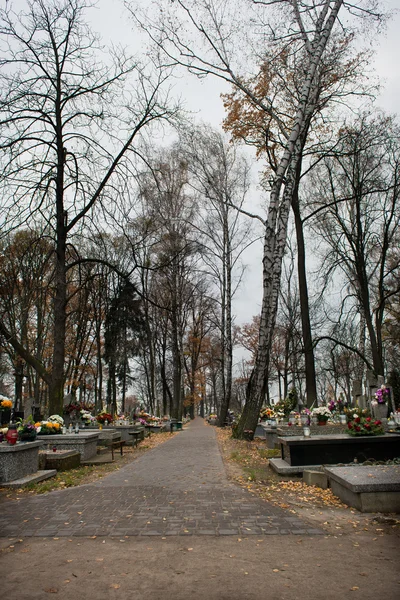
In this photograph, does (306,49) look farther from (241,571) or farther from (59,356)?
(241,571)

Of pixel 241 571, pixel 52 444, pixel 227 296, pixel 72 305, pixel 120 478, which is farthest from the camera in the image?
pixel 72 305

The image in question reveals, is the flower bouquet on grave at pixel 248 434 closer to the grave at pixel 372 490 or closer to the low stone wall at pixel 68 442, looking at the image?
the low stone wall at pixel 68 442

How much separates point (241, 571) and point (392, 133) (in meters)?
19.7

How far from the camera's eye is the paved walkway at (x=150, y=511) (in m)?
5.29

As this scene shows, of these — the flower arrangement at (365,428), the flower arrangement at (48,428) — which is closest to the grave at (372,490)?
the flower arrangement at (365,428)

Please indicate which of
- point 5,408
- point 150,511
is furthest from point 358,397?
point 150,511

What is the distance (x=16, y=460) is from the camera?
Result: 824cm

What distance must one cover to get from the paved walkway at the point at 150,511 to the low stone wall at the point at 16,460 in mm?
1070

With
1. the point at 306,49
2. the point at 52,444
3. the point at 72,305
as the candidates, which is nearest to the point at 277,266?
the point at 306,49

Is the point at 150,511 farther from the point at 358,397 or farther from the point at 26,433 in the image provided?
the point at 358,397

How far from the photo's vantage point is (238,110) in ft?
57.4

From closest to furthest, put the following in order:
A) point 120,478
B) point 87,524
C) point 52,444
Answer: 1. point 87,524
2. point 120,478
3. point 52,444

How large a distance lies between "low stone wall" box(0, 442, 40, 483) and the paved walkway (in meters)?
1.07

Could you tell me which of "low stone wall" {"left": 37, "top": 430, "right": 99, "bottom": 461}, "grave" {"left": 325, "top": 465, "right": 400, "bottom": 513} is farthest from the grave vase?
"low stone wall" {"left": 37, "top": 430, "right": 99, "bottom": 461}
